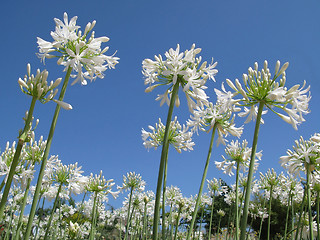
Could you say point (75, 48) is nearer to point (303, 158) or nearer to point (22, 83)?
point (22, 83)

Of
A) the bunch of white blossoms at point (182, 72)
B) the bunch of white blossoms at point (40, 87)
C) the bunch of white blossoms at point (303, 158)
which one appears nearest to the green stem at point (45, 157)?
the bunch of white blossoms at point (40, 87)

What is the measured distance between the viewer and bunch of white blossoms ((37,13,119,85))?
342 cm

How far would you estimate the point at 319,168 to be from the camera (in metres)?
6.20

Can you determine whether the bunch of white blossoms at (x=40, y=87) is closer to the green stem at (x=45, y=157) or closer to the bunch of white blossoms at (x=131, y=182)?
the green stem at (x=45, y=157)

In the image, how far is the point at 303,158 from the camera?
582 centimetres

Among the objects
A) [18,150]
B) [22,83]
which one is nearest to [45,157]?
[18,150]

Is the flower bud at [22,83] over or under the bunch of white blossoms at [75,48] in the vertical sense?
under

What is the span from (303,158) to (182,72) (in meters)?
3.84

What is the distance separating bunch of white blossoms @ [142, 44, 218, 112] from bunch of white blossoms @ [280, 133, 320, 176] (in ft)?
8.68

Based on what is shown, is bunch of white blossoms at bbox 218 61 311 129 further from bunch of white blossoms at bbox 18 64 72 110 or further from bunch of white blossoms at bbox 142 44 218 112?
bunch of white blossoms at bbox 18 64 72 110

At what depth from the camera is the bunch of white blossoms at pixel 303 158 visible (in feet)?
17.9

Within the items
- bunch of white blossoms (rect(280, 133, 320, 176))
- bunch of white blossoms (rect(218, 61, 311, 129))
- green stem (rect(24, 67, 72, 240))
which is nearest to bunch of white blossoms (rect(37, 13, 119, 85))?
green stem (rect(24, 67, 72, 240))

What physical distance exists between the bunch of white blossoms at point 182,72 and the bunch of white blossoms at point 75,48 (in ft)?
2.29

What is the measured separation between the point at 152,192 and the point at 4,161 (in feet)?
23.9
